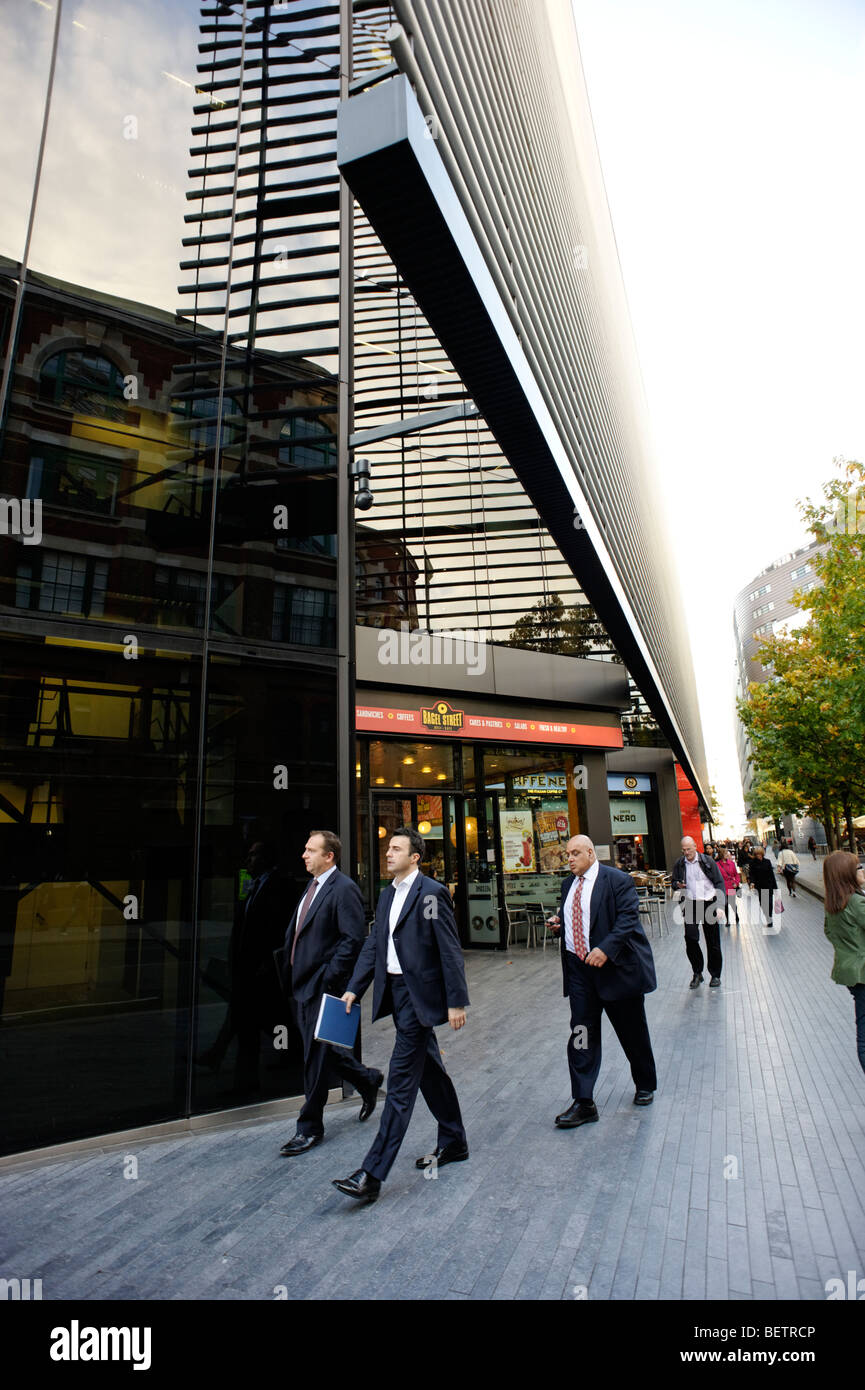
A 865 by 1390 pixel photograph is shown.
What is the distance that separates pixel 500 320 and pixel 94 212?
348 centimetres

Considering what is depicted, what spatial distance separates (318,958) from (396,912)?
31.7 inches

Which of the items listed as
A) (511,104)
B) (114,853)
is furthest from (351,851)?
(511,104)

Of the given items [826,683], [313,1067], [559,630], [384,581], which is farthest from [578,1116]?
[826,683]

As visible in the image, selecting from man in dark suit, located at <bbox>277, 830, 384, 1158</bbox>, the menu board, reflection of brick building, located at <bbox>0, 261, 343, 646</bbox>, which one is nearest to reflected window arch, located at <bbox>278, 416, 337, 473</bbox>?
reflection of brick building, located at <bbox>0, 261, 343, 646</bbox>

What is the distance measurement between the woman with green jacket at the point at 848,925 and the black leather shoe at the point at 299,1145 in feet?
11.6

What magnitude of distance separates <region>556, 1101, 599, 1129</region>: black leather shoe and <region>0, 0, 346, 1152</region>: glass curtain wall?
7.38 feet

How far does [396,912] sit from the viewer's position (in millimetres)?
4426

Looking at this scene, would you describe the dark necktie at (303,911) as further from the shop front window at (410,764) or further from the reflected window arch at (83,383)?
the shop front window at (410,764)

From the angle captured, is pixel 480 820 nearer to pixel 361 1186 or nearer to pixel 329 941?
pixel 329 941

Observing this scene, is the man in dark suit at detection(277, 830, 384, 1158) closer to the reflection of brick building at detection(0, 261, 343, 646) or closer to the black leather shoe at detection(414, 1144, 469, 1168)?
the black leather shoe at detection(414, 1144, 469, 1168)

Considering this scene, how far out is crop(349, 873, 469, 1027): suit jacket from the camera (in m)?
4.21

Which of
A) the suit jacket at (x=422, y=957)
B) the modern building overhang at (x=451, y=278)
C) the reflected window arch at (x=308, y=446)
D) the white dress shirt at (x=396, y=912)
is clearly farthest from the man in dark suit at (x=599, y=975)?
the modern building overhang at (x=451, y=278)

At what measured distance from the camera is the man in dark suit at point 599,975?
195 inches
